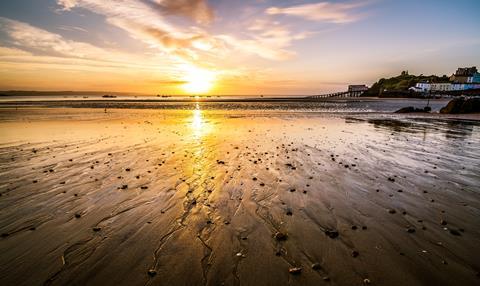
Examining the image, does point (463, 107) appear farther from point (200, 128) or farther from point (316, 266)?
point (316, 266)

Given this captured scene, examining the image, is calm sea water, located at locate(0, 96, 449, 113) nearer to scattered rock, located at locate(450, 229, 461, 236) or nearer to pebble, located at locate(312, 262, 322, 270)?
scattered rock, located at locate(450, 229, 461, 236)

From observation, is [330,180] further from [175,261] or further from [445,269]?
[175,261]

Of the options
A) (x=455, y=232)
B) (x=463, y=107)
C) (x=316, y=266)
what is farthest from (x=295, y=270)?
(x=463, y=107)

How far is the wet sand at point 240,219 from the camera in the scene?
4.04 m

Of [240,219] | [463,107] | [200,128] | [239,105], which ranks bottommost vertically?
[240,219]

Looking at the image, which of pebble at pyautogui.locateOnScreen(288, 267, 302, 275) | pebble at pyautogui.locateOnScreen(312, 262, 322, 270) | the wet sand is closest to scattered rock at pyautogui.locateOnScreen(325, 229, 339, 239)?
the wet sand

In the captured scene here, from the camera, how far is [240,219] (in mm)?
5844

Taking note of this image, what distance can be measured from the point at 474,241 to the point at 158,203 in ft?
24.1

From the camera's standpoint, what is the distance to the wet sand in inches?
159

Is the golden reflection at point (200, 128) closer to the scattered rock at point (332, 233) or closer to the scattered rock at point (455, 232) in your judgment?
the scattered rock at point (332, 233)

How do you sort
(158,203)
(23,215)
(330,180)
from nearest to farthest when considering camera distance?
(23,215) < (158,203) < (330,180)

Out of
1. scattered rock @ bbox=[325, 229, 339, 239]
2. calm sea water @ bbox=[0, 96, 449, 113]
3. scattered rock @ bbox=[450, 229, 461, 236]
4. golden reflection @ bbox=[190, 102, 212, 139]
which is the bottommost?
scattered rock @ bbox=[325, 229, 339, 239]

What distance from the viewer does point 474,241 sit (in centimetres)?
481

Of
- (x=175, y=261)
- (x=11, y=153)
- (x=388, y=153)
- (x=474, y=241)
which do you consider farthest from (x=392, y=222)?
(x=11, y=153)
